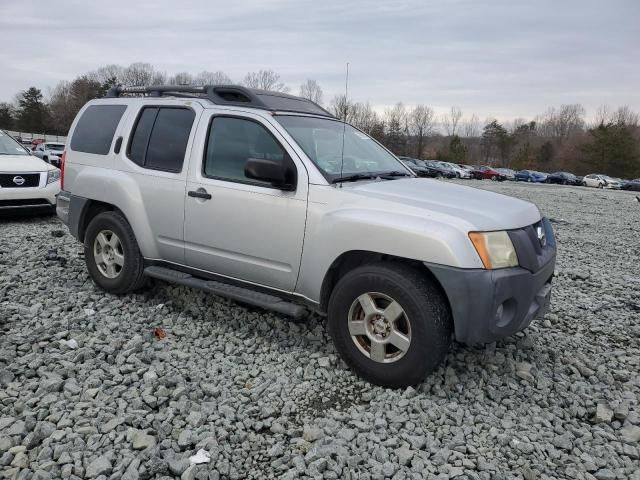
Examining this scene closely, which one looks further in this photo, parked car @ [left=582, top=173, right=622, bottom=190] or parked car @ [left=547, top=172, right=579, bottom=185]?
parked car @ [left=547, top=172, right=579, bottom=185]

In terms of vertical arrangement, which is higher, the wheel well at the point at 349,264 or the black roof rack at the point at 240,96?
the black roof rack at the point at 240,96

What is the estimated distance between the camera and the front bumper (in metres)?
3.09

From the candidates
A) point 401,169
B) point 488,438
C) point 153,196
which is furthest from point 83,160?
point 488,438

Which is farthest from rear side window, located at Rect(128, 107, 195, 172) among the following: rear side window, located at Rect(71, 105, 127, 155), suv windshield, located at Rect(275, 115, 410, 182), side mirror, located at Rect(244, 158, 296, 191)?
side mirror, located at Rect(244, 158, 296, 191)

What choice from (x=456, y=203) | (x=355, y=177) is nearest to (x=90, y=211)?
(x=355, y=177)

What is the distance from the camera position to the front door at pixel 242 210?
3.81 m

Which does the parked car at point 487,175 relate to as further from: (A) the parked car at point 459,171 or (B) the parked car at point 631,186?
(B) the parked car at point 631,186

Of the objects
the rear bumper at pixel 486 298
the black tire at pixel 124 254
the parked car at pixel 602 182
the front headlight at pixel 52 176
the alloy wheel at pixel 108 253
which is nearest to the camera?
the rear bumper at pixel 486 298

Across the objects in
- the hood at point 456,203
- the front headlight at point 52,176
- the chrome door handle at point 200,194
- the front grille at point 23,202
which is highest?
the hood at point 456,203

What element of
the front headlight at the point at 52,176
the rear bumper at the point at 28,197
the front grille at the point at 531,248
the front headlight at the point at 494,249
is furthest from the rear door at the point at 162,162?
the front headlight at the point at 52,176

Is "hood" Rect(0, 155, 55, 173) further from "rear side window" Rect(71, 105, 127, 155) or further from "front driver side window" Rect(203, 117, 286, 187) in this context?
"front driver side window" Rect(203, 117, 286, 187)

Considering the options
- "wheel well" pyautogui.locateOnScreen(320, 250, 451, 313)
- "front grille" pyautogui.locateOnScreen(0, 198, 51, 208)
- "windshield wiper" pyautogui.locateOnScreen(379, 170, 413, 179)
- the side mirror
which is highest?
"windshield wiper" pyautogui.locateOnScreen(379, 170, 413, 179)

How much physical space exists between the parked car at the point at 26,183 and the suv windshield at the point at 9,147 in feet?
0.15

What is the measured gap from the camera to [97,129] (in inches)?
207
